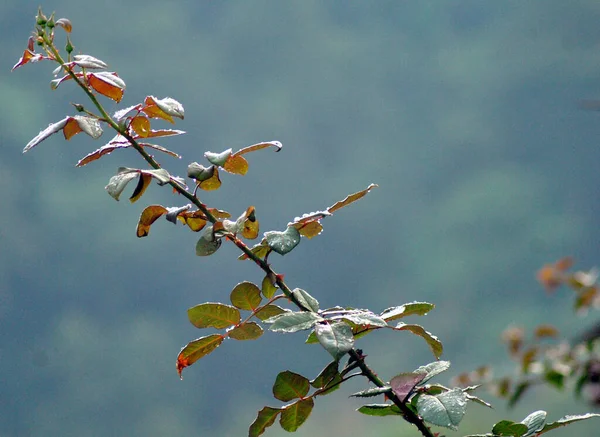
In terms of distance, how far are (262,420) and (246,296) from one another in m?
0.11

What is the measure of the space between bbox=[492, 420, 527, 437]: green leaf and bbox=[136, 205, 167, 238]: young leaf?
35 centimetres

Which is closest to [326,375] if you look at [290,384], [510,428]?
[290,384]

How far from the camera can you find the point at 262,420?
580 millimetres

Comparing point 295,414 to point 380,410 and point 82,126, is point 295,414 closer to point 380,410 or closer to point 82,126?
point 380,410

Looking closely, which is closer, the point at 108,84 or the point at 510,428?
the point at 510,428

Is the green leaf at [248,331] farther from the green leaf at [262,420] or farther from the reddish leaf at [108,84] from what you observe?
the reddish leaf at [108,84]

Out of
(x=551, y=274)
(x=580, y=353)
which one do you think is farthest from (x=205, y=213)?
(x=551, y=274)

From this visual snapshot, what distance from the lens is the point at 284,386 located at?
0.58m

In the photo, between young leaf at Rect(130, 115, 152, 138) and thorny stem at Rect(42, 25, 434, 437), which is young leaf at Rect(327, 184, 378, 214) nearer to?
thorny stem at Rect(42, 25, 434, 437)

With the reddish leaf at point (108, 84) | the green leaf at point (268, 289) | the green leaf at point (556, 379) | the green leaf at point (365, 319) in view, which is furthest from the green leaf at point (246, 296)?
the green leaf at point (556, 379)

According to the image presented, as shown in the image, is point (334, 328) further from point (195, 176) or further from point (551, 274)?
point (551, 274)

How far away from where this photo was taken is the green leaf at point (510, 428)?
1.76 ft

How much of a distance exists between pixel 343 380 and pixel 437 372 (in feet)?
0.26

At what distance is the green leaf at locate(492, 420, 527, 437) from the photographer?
21.1 inches
